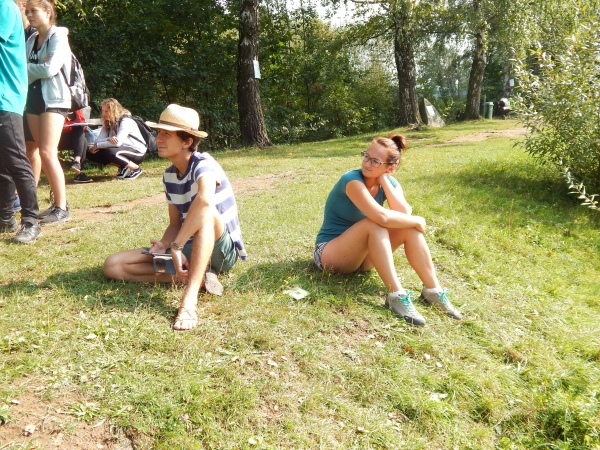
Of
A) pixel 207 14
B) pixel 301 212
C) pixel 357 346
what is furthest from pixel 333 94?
pixel 357 346

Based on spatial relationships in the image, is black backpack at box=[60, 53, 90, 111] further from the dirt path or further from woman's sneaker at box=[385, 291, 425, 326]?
the dirt path

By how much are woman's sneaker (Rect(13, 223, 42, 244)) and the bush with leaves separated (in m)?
6.47

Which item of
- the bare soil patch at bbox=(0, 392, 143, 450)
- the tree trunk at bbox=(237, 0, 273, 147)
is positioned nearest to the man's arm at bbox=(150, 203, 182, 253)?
the bare soil patch at bbox=(0, 392, 143, 450)

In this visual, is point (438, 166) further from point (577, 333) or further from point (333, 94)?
point (333, 94)

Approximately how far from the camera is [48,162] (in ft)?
16.6

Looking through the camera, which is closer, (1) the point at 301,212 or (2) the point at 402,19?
(1) the point at 301,212

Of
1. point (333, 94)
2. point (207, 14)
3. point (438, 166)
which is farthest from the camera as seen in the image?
point (333, 94)

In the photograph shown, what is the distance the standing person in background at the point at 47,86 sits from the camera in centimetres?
507

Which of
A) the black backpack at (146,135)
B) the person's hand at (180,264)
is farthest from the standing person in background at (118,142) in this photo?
the person's hand at (180,264)

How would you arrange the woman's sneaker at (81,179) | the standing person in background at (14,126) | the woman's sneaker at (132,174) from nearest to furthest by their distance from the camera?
the standing person in background at (14,126) → the woman's sneaker at (81,179) → the woman's sneaker at (132,174)

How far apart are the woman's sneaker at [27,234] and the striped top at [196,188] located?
5.74 feet

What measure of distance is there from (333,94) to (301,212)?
1326 cm

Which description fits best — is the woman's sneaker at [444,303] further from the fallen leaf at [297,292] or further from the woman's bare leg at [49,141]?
the woman's bare leg at [49,141]

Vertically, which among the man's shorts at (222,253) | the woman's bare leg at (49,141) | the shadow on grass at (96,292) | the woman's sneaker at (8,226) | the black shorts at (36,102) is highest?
the black shorts at (36,102)
